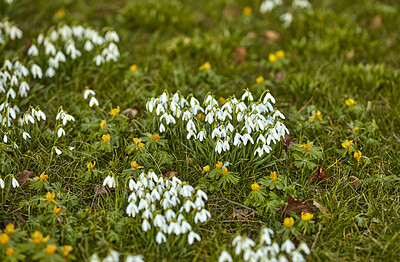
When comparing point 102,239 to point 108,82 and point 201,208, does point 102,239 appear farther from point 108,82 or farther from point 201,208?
point 108,82

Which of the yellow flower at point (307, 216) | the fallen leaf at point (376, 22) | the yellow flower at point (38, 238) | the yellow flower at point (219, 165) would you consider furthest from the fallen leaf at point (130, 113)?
the fallen leaf at point (376, 22)

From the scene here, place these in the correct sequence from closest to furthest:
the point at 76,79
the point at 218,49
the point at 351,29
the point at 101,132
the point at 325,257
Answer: the point at 325,257 < the point at 101,132 < the point at 76,79 < the point at 218,49 < the point at 351,29

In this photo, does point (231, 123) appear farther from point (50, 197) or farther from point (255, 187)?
point (50, 197)

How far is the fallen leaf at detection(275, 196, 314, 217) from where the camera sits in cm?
261

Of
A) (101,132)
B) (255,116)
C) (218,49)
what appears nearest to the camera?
(255,116)

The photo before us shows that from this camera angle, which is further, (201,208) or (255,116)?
(255,116)

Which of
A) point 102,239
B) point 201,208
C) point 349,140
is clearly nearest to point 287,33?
Result: point 349,140

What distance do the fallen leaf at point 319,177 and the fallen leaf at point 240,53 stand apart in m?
1.79

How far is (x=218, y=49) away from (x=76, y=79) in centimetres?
144

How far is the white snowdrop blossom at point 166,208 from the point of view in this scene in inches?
91.1

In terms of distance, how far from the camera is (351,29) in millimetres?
4559

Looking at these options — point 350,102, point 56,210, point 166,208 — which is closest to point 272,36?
point 350,102

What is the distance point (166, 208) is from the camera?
2.38 metres

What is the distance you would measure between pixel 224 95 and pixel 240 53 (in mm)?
843
